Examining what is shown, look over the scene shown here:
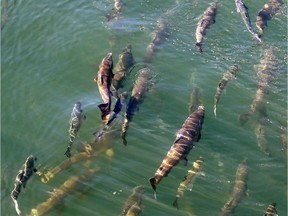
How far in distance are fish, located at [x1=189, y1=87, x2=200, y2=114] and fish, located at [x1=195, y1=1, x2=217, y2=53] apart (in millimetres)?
1679

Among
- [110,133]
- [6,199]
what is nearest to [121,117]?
[110,133]

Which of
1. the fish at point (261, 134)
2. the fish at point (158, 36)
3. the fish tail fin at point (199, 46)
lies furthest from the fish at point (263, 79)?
the fish at point (158, 36)

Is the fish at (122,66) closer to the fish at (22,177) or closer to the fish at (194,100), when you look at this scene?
the fish at (194,100)

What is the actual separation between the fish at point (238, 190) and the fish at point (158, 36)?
4457 mm

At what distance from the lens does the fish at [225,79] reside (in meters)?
12.4

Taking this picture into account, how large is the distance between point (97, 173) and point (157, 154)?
4.75 feet

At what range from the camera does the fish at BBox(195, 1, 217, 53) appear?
13.9 m

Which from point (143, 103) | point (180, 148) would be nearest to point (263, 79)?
point (143, 103)

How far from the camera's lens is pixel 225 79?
12781mm

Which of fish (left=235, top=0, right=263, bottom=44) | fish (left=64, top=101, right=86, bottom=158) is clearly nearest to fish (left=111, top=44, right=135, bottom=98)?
fish (left=64, top=101, right=86, bottom=158)

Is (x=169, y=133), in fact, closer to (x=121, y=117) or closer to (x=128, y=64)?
(x=121, y=117)

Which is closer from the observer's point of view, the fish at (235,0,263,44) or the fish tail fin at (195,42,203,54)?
the fish tail fin at (195,42,203,54)

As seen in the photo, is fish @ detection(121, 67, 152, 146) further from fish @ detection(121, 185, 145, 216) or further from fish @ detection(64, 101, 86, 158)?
fish @ detection(121, 185, 145, 216)

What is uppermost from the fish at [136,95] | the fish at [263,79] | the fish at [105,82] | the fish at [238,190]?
the fish at [105,82]
